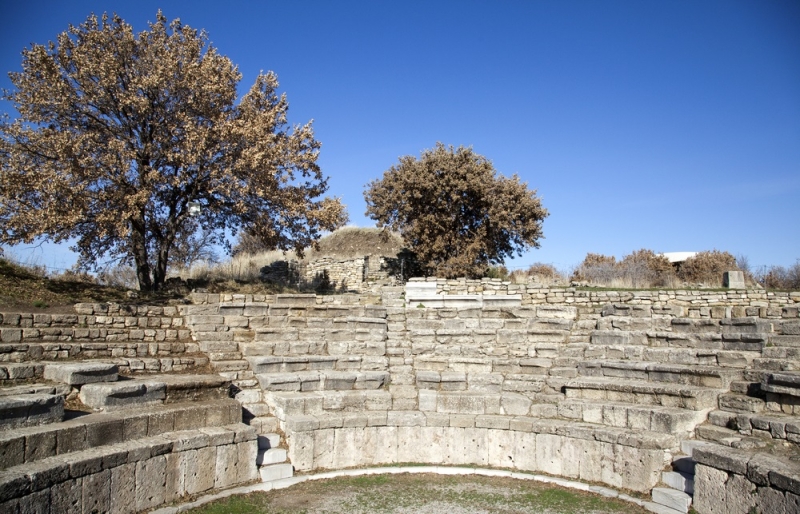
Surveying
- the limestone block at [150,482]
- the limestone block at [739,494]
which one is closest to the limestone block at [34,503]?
the limestone block at [150,482]

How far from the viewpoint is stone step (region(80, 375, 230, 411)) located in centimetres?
805

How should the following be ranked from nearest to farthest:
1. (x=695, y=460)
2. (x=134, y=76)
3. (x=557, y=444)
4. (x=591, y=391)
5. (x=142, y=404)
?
1. (x=695, y=460)
2. (x=142, y=404)
3. (x=557, y=444)
4. (x=591, y=391)
5. (x=134, y=76)

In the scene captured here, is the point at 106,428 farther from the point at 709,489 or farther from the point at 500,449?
the point at 709,489

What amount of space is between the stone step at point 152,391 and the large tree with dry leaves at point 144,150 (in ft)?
23.7

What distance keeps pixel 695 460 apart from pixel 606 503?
1.33 m

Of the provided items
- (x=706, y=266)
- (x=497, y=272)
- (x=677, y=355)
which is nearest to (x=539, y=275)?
(x=497, y=272)

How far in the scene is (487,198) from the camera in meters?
26.1

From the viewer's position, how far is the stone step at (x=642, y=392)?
905 cm

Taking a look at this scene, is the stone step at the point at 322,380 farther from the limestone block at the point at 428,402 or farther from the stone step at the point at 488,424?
the limestone block at the point at 428,402

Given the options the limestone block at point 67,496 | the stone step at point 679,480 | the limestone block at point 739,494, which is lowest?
the stone step at point 679,480

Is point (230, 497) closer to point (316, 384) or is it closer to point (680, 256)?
point (316, 384)

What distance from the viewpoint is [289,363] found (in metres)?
11.1

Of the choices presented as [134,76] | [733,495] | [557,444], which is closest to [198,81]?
[134,76]

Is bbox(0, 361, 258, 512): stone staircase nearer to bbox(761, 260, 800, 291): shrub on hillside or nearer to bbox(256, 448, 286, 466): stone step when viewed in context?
bbox(256, 448, 286, 466): stone step
